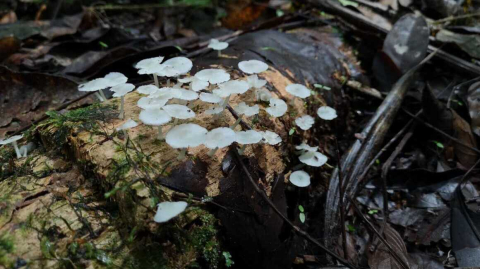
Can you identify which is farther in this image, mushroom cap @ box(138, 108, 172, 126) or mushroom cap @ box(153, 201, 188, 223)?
mushroom cap @ box(138, 108, 172, 126)

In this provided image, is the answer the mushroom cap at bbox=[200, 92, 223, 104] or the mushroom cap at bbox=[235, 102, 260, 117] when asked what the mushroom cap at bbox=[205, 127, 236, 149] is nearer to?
the mushroom cap at bbox=[200, 92, 223, 104]

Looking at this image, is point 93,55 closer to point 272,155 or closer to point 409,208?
point 272,155

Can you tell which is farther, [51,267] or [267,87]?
[267,87]

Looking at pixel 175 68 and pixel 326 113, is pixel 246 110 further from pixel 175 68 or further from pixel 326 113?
pixel 326 113

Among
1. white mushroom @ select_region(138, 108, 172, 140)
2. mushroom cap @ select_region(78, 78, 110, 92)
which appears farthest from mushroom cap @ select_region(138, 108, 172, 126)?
mushroom cap @ select_region(78, 78, 110, 92)

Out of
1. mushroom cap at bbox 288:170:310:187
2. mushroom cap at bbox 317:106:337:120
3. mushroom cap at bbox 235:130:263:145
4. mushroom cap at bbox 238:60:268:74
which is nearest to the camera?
mushroom cap at bbox 235:130:263:145

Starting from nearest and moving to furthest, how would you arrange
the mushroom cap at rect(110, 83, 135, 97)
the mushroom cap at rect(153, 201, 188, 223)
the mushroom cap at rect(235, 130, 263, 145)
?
1. the mushroom cap at rect(153, 201, 188, 223)
2. the mushroom cap at rect(235, 130, 263, 145)
3. the mushroom cap at rect(110, 83, 135, 97)

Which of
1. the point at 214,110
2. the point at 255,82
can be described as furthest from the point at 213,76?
the point at 255,82

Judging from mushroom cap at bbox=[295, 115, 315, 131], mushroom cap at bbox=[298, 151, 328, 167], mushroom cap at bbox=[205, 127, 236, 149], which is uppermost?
mushroom cap at bbox=[205, 127, 236, 149]

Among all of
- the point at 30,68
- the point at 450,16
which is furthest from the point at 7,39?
the point at 450,16
